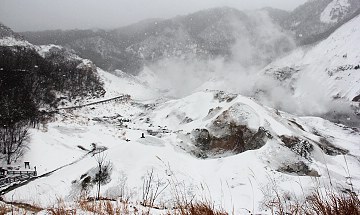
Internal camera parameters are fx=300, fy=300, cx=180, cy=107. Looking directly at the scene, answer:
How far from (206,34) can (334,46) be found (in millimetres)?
101634

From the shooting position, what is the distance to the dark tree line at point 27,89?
106 feet

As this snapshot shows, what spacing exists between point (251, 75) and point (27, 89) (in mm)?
72293

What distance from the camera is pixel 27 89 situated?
181 feet

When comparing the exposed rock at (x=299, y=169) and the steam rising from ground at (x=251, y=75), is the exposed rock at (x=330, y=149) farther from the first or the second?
A: the steam rising from ground at (x=251, y=75)

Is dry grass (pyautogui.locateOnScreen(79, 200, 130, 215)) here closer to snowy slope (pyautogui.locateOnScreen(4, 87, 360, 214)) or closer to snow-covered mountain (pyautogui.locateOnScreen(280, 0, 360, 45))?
snowy slope (pyautogui.locateOnScreen(4, 87, 360, 214))

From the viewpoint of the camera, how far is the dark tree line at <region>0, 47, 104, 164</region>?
106ft

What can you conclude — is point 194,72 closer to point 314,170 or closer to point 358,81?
point 358,81

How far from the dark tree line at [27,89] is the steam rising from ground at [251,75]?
36337 mm

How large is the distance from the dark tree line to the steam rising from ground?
3634 cm

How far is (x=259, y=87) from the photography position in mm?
78938

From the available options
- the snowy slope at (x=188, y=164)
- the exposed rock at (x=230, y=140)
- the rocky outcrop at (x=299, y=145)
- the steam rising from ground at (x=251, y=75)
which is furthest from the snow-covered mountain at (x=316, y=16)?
the rocky outcrop at (x=299, y=145)

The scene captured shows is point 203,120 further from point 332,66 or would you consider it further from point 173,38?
point 173,38

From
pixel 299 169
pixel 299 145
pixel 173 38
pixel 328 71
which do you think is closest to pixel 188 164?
pixel 299 169

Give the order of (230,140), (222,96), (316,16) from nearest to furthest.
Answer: (230,140), (222,96), (316,16)
